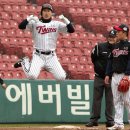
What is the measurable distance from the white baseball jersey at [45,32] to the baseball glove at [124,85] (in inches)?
75.0

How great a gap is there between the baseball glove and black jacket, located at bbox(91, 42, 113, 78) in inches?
56.6

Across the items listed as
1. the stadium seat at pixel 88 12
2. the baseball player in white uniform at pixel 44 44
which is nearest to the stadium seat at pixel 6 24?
the stadium seat at pixel 88 12

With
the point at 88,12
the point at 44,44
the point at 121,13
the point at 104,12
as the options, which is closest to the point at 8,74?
the point at 88,12

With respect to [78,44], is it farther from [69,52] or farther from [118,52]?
[118,52]

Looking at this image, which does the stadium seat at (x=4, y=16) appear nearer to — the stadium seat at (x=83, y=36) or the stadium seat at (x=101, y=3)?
the stadium seat at (x=83, y=36)

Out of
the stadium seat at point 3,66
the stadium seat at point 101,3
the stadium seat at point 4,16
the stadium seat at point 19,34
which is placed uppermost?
the stadium seat at point 101,3

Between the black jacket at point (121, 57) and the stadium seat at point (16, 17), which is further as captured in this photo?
the stadium seat at point (16, 17)

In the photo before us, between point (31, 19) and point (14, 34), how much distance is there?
22.9 ft

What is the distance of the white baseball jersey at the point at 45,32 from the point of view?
1041 centimetres

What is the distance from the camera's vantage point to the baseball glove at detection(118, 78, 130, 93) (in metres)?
8.95

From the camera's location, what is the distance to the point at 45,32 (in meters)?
10.5

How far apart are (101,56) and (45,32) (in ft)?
3.55

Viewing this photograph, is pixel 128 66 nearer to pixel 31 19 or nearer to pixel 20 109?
pixel 31 19

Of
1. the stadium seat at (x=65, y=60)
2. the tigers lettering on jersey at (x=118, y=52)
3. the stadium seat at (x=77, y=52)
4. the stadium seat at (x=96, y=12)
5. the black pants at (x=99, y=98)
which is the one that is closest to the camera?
the tigers lettering on jersey at (x=118, y=52)
